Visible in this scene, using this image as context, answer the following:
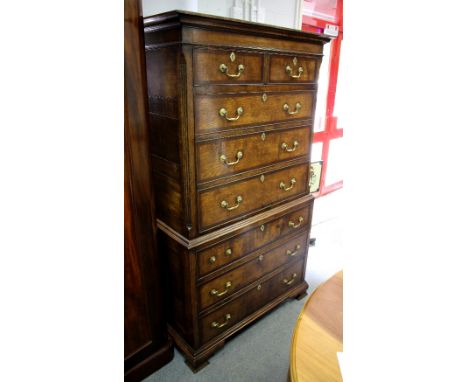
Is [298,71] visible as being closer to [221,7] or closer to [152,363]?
[221,7]

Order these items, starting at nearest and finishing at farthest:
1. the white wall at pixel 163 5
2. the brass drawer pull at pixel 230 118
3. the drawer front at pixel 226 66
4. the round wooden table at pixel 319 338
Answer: the round wooden table at pixel 319 338, the drawer front at pixel 226 66, the brass drawer pull at pixel 230 118, the white wall at pixel 163 5

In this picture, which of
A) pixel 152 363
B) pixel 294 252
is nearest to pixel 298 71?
pixel 294 252

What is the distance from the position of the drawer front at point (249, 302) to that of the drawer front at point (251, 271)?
0.08m

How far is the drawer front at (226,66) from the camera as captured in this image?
1208 millimetres

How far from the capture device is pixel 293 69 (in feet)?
5.18

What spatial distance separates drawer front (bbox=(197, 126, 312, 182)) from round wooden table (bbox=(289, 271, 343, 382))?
2.23 ft

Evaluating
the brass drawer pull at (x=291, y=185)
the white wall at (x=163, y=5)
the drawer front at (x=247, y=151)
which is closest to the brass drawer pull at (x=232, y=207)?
the drawer front at (x=247, y=151)

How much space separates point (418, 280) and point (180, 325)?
1.58m

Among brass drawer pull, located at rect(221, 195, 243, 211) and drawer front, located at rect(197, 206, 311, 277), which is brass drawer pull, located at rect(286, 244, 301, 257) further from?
brass drawer pull, located at rect(221, 195, 243, 211)

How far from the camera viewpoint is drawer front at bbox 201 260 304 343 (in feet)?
5.49

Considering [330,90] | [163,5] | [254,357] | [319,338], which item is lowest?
[254,357]

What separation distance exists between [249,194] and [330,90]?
2377 millimetres

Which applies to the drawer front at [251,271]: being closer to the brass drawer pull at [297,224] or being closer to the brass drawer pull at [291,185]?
the brass drawer pull at [297,224]
